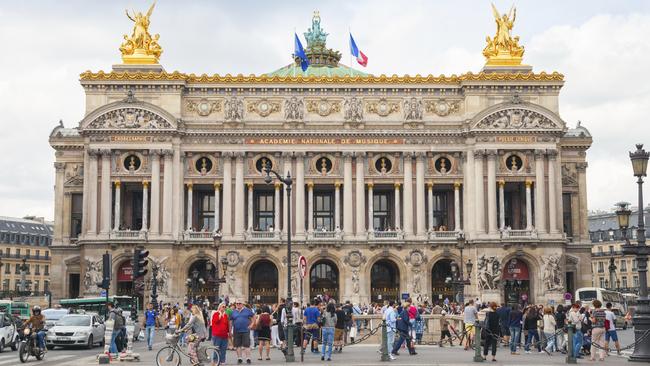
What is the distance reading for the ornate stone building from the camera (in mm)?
82875

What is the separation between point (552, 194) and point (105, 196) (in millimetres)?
38224

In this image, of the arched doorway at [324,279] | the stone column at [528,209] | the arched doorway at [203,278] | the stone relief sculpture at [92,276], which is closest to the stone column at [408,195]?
the arched doorway at [324,279]

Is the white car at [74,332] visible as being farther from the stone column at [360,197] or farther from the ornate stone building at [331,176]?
the stone column at [360,197]

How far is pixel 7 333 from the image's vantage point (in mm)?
46656

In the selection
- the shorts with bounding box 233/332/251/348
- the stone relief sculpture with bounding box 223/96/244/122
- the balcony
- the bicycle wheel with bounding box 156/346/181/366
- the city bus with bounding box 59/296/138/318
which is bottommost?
the bicycle wheel with bounding box 156/346/181/366

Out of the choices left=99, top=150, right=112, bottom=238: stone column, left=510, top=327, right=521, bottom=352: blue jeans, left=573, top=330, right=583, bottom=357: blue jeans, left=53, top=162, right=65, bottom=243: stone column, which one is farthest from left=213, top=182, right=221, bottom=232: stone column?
left=573, top=330, right=583, bottom=357: blue jeans

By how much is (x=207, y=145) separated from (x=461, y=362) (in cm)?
5079

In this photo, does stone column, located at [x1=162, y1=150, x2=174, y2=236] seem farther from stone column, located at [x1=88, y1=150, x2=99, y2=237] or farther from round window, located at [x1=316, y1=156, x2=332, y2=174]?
round window, located at [x1=316, y1=156, x2=332, y2=174]

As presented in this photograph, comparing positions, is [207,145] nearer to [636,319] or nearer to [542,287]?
[542,287]

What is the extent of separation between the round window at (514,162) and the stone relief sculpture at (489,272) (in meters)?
8.21

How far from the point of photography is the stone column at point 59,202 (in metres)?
88.2

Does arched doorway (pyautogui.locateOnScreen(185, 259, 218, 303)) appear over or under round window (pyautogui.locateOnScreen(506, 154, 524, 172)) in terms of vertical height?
under

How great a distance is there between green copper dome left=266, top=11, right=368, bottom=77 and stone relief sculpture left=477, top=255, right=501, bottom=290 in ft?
95.9

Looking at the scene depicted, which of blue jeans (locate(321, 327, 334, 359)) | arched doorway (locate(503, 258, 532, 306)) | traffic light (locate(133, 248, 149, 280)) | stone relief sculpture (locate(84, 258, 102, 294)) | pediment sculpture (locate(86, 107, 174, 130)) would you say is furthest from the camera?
pediment sculpture (locate(86, 107, 174, 130))
